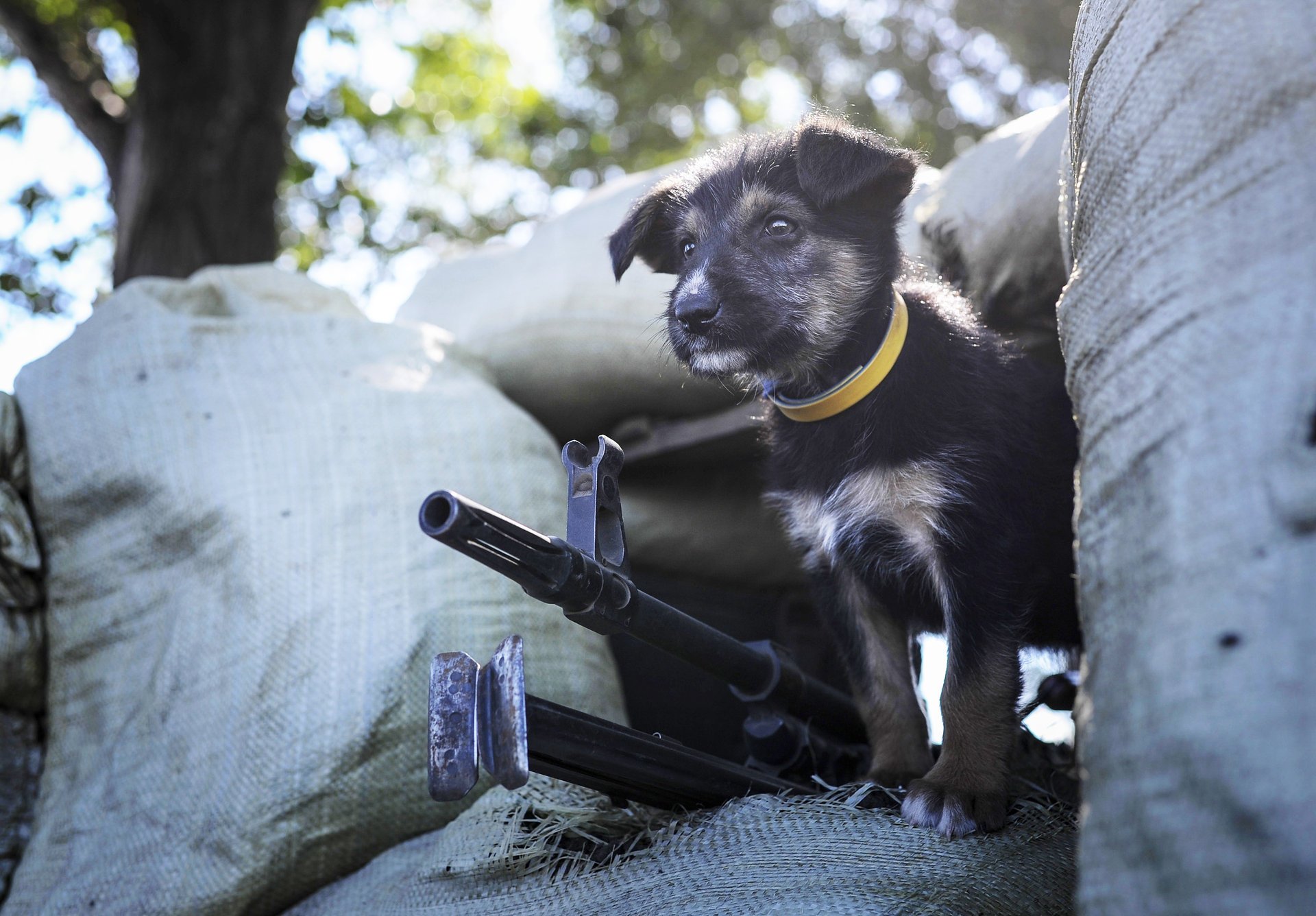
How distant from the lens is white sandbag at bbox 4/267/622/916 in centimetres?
219

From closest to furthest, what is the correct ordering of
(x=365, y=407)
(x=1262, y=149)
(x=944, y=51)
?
(x=1262, y=149)
(x=365, y=407)
(x=944, y=51)

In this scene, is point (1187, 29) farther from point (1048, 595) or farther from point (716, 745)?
point (716, 745)

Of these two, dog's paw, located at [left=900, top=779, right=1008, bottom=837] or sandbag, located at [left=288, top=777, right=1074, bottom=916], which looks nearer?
sandbag, located at [left=288, top=777, right=1074, bottom=916]

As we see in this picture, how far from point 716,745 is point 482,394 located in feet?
4.14

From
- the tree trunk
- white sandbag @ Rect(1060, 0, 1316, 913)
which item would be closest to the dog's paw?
white sandbag @ Rect(1060, 0, 1316, 913)

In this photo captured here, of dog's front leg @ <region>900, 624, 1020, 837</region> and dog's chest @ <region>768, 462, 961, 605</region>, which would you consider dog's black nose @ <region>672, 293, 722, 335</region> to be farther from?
dog's front leg @ <region>900, 624, 1020, 837</region>

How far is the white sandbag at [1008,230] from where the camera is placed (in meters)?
2.70

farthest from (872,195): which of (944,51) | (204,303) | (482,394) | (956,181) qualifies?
(944,51)

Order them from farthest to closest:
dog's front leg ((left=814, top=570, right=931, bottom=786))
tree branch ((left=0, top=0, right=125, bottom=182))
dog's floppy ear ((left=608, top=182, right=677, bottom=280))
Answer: tree branch ((left=0, top=0, right=125, bottom=182))
dog's floppy ear ((left=608, top=182, right=677, bottom=280))
dog's front leg ((left=814, top=570, right=931, bottom=786))

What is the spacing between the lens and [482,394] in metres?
2.98

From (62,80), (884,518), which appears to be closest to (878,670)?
(884,518)

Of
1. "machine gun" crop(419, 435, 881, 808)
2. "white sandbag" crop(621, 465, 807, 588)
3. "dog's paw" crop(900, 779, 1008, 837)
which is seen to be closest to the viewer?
"machine gun" crop(419, 435, 881, 808)

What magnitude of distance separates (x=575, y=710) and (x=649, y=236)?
1415 mm

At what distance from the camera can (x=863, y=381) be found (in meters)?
2.04
